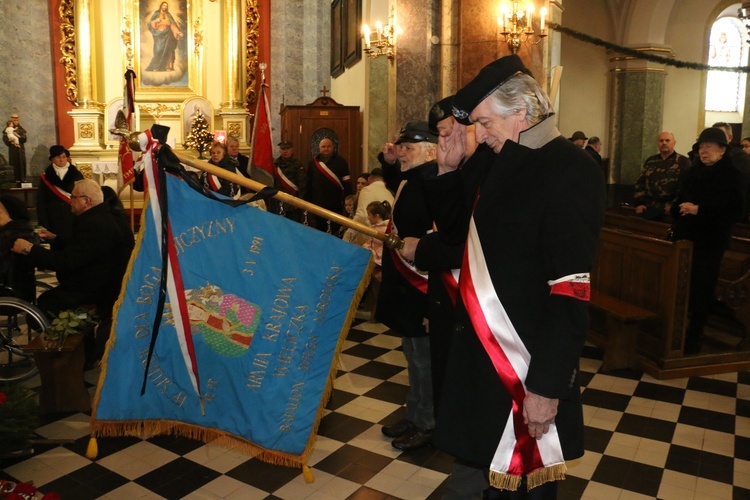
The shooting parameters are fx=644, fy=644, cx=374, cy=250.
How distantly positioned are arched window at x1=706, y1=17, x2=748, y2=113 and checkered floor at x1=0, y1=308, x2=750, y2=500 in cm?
1239

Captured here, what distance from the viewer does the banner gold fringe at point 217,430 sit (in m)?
3.08

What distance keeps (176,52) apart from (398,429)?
13425 millimetres

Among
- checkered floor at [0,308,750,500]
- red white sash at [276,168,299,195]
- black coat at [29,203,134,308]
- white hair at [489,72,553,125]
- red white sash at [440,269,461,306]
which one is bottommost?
checkered floor at [0,308,750,500]

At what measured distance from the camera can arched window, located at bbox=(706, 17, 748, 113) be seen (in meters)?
14.6

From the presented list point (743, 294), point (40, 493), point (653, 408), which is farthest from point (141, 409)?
point (743, 294)

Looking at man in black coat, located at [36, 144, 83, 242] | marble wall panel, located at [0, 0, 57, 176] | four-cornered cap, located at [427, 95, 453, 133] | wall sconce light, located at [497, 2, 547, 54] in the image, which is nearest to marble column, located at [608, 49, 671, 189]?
wall sconce light, located at [497, 2, 547, 54]

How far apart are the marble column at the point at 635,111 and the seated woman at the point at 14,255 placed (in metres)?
10.7

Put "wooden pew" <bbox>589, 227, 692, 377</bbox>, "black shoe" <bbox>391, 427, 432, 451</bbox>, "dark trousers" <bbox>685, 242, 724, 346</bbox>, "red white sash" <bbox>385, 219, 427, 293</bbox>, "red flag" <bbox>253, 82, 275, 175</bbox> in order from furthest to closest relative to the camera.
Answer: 1. "red flag" <bbox>253, 82, 275, 175</bbox>
2. "dark trousers" <bbox>685, 242, 724, 346</bbox>
3. "wooden pew" <bbox>589, 227, 692, 377</bbox>
4. "black shoe" <bbox>391, 427, 432, 451</bbox>
5. "red white sash" <bbox>385, 219, 427, 293</bbox>

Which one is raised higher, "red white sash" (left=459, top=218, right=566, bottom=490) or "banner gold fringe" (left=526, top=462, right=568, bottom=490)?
"red white sash" (left=459, top=218, right=566, bottom=490)

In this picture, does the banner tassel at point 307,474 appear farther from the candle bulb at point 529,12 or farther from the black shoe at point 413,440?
the candle bulb at point 529,12

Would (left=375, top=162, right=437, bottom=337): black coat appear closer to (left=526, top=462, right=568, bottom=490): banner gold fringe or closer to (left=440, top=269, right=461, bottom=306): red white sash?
(left=440, top=269, right=461, bottom=306): red white sash

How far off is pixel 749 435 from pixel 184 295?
3.33m

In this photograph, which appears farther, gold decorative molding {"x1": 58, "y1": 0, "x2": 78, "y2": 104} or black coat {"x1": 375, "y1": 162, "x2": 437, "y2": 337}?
Answer: gold decorative molding {"x1": 58, "y1": 0, "x2": 78, "y2": 104}

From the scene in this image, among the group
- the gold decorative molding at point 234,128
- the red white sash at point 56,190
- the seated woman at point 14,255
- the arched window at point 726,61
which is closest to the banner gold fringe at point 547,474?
the seated woman at point 14,255
